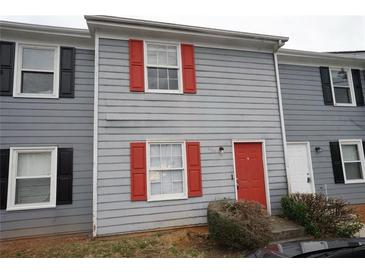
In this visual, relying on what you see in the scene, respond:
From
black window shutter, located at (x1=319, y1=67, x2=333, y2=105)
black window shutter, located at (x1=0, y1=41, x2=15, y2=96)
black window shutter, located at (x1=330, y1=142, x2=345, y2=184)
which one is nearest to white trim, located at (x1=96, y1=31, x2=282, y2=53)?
black window shutter, located at (x1=0, y1=41, x2=15, y2=96)

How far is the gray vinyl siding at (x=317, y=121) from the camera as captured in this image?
25.3 feet

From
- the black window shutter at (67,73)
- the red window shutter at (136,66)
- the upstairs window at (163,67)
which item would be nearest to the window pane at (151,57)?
the upstairs window at (163,67)

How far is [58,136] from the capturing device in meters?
5.98

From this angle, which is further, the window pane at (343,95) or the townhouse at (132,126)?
the window pane at (343,95)

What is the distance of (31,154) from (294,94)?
829 cm

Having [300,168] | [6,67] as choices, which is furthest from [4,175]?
[300,168]

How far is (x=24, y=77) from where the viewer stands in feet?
19.8

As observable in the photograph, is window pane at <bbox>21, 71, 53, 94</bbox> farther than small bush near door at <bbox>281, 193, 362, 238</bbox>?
Yes

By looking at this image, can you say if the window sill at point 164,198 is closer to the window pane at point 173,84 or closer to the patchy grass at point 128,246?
the patchy grass at point 128,246

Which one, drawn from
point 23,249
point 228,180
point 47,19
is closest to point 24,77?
point 47,19

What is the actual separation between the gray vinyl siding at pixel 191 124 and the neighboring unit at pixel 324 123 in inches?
50.9

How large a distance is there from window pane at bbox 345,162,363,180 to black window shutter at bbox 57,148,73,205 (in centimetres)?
894

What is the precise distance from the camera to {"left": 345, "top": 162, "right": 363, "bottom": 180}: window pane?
7984 millimetres

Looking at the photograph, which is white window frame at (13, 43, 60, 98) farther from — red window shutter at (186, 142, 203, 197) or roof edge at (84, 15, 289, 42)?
red window shutter at (186, 142, 203, 197)
